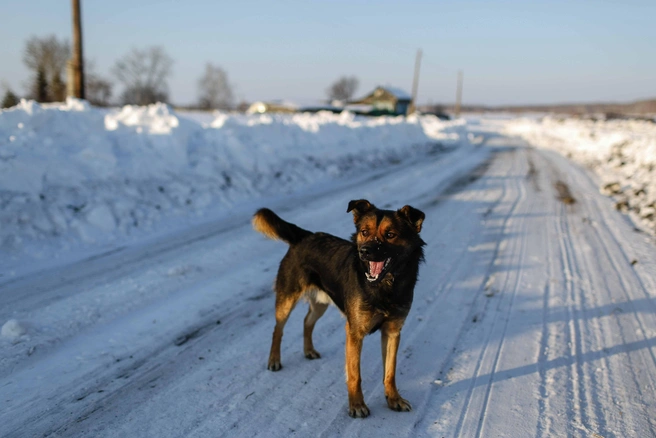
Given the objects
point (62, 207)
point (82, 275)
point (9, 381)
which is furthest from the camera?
point (62, 207)

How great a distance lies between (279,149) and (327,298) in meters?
11.6

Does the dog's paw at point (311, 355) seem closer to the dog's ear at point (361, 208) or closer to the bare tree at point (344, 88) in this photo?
the dog's ear at point (361, 208)

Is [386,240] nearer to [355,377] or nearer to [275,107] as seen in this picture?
[355,377]

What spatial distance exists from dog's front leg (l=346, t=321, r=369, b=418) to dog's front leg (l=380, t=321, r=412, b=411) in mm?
240

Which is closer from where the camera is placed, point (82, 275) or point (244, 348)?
point (244, 348)

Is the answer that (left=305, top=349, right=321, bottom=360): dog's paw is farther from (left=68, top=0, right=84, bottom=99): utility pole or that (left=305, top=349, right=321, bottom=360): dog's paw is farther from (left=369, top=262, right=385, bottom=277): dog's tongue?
(left=68, top=0, right=84, bottom=99): utility pole

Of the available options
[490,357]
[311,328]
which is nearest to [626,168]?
[490,357]

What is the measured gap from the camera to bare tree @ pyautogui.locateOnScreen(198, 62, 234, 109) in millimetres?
85688

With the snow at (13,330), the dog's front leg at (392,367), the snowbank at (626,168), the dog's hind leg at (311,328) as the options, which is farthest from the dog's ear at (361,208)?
the snowbank at (626,168)

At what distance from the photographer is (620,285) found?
267 inches

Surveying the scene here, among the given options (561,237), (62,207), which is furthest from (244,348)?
(561,237)

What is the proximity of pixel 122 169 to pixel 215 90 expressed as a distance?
8171cm

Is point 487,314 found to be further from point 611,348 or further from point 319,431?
point 319,431

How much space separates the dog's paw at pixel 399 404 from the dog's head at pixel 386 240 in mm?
1094
